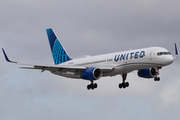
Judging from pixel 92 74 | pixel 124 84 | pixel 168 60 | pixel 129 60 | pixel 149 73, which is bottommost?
pixel 124 84

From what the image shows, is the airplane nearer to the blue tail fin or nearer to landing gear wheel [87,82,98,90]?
landing gear wheel [87,82,98,90]

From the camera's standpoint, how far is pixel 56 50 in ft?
241

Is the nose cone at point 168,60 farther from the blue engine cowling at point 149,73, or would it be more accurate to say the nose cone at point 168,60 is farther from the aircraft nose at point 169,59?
the blue engine cowling at point 149,73

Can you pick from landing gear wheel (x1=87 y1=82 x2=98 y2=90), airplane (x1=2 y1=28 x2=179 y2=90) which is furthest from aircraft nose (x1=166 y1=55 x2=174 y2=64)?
landing gear wheel (x1=87 y1=82 x2=98 y2=90)

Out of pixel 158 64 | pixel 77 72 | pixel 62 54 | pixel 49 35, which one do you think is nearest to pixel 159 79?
pixel 158 64

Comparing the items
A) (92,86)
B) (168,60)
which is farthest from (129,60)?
(92,86)

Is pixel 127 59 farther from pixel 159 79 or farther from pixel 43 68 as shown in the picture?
pixel 43 68

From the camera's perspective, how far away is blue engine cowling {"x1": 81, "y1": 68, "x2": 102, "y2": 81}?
2229 inches

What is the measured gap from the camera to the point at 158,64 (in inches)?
2144

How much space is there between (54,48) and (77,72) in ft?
48.9

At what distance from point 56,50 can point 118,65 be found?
19.2m

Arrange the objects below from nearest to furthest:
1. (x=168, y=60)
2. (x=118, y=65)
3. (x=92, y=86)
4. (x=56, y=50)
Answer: (x=168, y=60), (x=118, y=65), (x=92, y=86), (x=56, y=50)

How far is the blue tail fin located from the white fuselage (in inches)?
355

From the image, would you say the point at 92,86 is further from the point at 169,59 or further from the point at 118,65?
the point at 169,59
